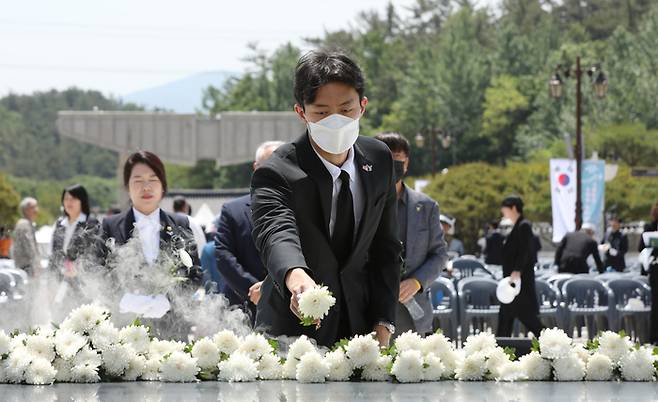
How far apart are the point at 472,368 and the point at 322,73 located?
3.61ft

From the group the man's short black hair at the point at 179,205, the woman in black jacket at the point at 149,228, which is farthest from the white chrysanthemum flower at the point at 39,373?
the man's short black hair at the point at 179,205

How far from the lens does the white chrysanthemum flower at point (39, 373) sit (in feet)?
13.6

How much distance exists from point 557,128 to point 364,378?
7904cm

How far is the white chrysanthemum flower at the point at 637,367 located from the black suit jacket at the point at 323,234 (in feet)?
2.86

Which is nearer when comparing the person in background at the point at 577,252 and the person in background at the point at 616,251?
the person in background at the point at 577,252

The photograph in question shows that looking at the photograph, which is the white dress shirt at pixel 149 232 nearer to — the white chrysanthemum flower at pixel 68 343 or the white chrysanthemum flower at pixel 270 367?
the white chrysanthemum flower at pixel 68 343

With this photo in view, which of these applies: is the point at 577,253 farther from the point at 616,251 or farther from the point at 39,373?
the point at 39,373

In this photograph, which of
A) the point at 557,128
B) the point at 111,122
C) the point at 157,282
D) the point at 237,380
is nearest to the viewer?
the point at 237,380

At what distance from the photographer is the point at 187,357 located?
4203 millimetres

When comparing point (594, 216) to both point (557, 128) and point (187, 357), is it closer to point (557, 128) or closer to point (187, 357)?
point (187, 357)

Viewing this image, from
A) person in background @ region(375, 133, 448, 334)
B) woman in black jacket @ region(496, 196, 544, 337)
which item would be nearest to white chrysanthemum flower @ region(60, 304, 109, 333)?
person in background @ region(375, 133, 448, 334)

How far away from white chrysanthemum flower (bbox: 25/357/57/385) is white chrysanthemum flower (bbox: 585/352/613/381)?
5.48ft

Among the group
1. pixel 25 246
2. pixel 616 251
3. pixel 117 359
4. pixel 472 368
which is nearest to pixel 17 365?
pixel 117 359

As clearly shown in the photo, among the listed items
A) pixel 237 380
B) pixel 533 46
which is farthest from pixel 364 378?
pixel 533 46
